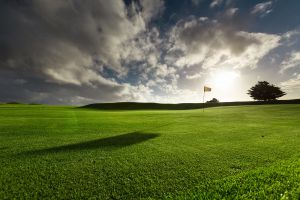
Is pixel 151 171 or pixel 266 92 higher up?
pixel 266 92

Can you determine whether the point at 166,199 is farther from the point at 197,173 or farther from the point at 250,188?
the point at 250,188

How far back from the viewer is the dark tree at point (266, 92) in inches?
2731

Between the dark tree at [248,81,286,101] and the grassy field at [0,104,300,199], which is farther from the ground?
the dark tree at [248,81,286,101]

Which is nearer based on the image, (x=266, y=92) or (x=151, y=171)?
→ (x=151, y=171)

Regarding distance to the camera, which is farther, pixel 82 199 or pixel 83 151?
pixel 83 151

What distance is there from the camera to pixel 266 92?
229 ft

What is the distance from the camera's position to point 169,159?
5168 millimetres

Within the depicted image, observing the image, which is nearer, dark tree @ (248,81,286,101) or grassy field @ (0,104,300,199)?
grassy field @ (0,104,300,199)

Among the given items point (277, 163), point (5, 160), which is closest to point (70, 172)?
point (5, 160)

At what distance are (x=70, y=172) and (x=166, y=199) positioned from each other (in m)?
2.33

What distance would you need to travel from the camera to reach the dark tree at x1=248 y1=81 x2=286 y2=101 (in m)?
69.4

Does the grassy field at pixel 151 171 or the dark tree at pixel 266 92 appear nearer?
the grassy field at pixel 151 171

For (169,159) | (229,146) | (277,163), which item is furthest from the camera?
(229,146)

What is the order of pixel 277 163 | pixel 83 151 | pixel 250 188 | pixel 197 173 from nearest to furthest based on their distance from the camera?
pixel 250 188
pixel 197 173
pixel 277 163
pixel 83 151
